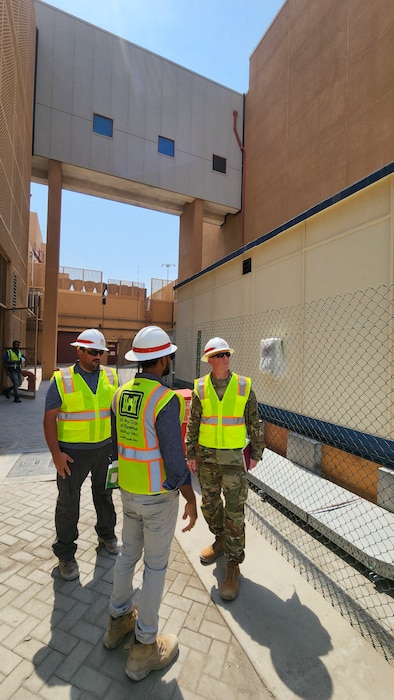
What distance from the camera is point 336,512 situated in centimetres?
346

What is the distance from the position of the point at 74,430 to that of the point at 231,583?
1.71 meters

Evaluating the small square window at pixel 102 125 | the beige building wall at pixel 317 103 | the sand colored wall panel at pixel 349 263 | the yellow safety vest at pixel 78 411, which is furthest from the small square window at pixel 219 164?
the yellow safety vest at pixel 78 411

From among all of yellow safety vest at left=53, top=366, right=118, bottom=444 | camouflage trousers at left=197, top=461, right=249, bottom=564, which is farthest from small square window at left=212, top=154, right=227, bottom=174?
camouflage trousers at left=197, top=461, right=249, bottom=564

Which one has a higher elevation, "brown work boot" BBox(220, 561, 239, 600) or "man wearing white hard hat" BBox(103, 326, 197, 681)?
"man wearing white hard hat" BBox(103, 326, 197, 681)

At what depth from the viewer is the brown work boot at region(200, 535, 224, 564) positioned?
9.59 ft

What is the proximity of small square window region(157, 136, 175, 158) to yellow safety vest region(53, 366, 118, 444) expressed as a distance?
16.0m

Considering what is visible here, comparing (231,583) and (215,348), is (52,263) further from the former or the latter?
(231,583)

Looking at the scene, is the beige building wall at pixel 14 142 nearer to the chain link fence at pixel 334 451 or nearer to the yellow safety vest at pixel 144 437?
the chain link fence at pixel 334 451

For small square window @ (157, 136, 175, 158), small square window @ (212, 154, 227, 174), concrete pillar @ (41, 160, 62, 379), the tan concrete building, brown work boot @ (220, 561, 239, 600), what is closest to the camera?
brown work boot @ (220, 561, 239, 600)

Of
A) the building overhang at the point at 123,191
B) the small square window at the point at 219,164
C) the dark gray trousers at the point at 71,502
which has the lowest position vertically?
the dark gray trousers at the point at 71,502

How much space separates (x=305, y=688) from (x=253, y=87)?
19653 millimetres

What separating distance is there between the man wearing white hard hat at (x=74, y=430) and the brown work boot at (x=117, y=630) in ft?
2.32

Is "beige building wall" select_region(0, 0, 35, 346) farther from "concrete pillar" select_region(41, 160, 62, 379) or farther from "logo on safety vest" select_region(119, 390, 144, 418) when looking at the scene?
"logo on safety vest" select_region(119, 390, 144, 418)

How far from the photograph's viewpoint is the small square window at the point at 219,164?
1661 cm
